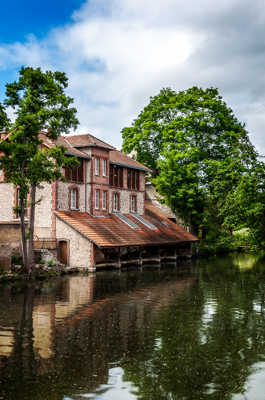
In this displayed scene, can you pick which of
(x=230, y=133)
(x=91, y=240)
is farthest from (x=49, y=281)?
(x=230, y=133)

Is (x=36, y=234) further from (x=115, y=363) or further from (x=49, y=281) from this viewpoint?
(x=115, y=363)

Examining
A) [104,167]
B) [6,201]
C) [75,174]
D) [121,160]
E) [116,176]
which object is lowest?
[6,201]

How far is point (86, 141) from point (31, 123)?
14.1 m

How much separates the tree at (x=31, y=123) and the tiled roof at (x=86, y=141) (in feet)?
37.1

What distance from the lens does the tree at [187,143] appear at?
50812 mm

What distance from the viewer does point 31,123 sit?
29328 millimetres

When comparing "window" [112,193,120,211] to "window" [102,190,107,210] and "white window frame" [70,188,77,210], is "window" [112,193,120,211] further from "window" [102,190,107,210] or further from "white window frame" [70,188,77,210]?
"white window frame" [70,188,77,210]

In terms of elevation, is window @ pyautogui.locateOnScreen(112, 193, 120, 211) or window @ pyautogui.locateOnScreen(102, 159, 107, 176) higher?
window @ pyautogui.locateOnScreen(102, 159, 107, 176)

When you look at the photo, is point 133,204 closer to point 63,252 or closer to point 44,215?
point 44,215

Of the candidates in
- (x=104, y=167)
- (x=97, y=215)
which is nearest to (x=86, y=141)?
(x=104, y=167)

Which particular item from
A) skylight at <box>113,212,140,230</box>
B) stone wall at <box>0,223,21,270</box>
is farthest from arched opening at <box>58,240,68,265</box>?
skylight at <box>113,212,140,230</box>

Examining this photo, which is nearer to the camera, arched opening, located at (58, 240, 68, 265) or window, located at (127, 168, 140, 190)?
arched opening, located at (58, 240, 68, 265)

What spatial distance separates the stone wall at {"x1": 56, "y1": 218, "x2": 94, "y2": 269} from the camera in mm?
36594

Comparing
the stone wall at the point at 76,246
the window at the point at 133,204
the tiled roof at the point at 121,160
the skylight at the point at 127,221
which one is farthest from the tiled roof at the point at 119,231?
the tiled roof at the point at 121,160
